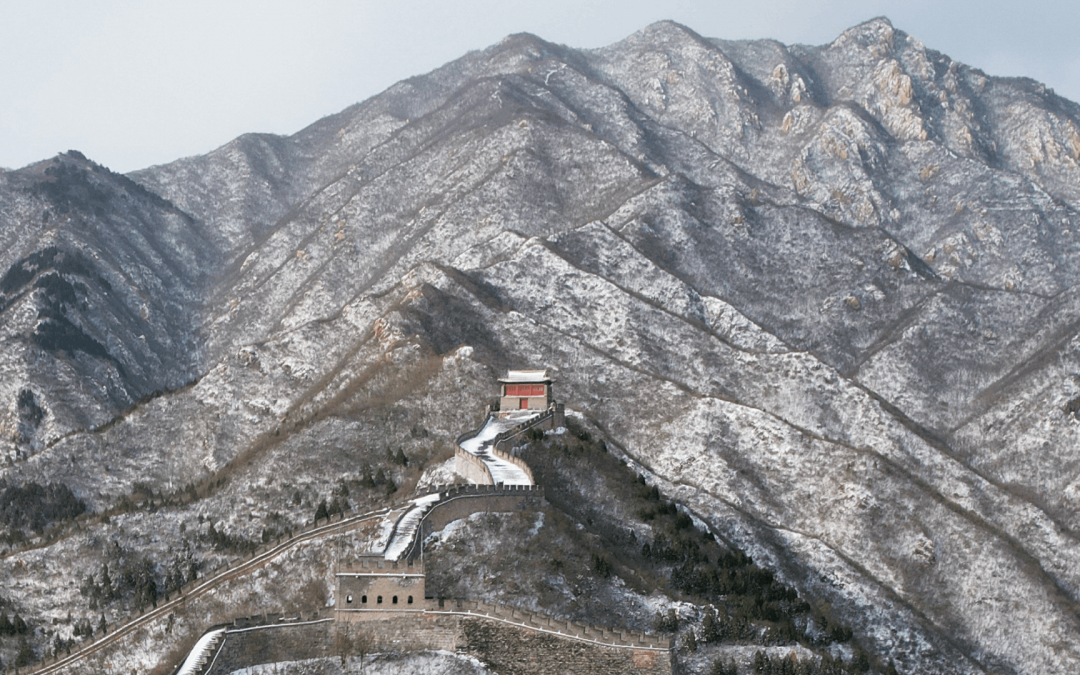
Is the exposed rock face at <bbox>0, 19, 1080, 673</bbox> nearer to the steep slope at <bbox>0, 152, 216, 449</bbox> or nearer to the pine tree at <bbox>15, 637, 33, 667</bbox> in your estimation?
the steep slope at <bbox>0, 152, 216, 449</bbox>

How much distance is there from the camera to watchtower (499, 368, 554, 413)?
364 ft

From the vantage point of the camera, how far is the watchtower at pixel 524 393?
11106 cm

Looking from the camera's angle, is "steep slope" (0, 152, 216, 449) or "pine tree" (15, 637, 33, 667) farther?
"steep slope" (0, 152, 216, 449)

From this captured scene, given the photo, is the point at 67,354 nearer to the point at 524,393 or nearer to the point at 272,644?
the point at 524,393

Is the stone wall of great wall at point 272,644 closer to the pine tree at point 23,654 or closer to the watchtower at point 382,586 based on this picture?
the watchtower at point 382,586

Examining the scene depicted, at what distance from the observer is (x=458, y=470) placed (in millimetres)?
92875

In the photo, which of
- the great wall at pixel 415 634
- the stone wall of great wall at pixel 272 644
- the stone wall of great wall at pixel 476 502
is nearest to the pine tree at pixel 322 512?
the stone wall of great wall at pixel 476 502

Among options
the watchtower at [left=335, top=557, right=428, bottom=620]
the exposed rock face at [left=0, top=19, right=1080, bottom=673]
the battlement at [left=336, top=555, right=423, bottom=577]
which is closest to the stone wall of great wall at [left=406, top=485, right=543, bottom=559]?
the battlement at [left=336, top=555, right=423, bottom=577]

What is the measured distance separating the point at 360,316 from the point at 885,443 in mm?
60702

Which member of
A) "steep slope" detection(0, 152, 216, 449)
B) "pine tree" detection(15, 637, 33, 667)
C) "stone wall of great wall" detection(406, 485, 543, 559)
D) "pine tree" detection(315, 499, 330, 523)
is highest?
"steep slope" detection(0, 152, 216, 449)

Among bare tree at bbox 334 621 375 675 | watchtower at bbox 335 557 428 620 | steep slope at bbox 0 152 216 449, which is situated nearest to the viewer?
bare tree at bbox 334 621 375 675

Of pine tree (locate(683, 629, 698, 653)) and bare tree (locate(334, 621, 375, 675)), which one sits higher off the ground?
bare tree (locate(334, 621, 375, 675))

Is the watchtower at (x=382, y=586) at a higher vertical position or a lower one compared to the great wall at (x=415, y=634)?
higher

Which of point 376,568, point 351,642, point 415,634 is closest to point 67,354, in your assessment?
point 351,642
